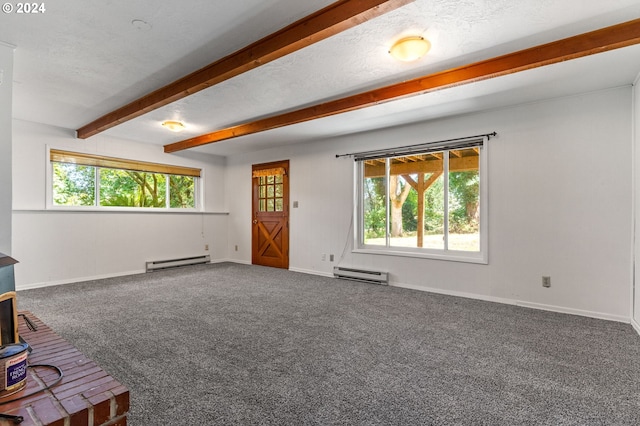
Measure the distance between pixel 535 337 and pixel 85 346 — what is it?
3.77 metres

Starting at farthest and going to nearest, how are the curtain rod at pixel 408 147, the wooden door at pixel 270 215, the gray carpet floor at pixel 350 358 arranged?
1. the wooden door at pixel 270 215
2. the curtain rod at pixel 408 147
3. the gray carpet floor at pixel 350 358

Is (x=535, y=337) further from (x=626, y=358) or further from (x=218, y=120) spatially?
(x=218, y=120)

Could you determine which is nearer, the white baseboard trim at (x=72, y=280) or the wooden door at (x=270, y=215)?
the white baseboard trim at (x=72, y=280)

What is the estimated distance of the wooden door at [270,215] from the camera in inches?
243

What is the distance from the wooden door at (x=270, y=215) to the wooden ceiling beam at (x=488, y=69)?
1.95 metres

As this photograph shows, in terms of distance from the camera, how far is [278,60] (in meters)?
2.76

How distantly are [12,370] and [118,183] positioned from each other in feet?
16.8

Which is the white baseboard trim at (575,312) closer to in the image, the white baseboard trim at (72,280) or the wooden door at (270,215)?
the wooden door at (270,215)

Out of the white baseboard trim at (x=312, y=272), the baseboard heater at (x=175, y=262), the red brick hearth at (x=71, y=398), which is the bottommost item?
the white baseboard trim at (x=312, y=272)

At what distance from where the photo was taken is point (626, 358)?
92.1 inches

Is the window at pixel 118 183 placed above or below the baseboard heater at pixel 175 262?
above

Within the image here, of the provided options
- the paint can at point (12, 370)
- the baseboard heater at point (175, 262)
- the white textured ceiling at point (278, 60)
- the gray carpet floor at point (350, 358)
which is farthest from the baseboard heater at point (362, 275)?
the paint can at point (12, 370)

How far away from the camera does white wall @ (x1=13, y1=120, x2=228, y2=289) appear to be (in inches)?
176

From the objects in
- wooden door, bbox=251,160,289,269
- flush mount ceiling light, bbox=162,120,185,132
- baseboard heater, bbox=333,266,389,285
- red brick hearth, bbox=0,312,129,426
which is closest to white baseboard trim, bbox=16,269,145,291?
wooden door, bbox=251,160,289,269
